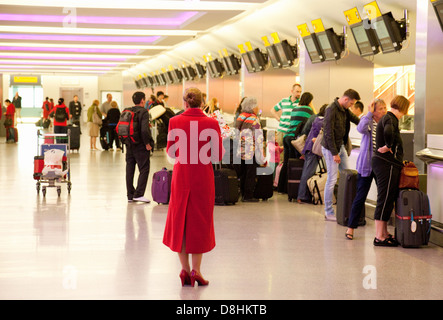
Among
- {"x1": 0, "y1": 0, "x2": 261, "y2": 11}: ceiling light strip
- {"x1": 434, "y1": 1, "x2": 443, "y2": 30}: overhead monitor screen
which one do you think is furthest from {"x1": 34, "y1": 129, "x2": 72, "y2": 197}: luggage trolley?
{"x1": 434, "y1": 1, "x2": 443, "y2": 30}: overhead monitor screen

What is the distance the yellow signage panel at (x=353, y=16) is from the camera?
401 inches

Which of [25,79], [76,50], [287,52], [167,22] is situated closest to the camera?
[287,52]

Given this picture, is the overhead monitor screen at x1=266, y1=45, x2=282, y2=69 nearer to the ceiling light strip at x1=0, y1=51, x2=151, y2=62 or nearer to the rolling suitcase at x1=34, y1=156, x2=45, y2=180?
the rolling suitcase at x1=34, y1=156, x2=45, y2=180

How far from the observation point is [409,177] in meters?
6.76

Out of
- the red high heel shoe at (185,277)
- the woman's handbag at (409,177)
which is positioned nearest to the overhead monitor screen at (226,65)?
the woman's handbag at (409,177)

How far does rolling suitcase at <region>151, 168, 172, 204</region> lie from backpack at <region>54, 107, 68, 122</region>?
1010 cm

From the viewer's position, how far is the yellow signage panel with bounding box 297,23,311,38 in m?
12.3

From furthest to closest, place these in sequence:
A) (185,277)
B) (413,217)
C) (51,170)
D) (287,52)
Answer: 1. (287,52)
2. (51,170)
3. (413,217)
4. (185,277)

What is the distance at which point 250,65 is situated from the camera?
17.1 meters

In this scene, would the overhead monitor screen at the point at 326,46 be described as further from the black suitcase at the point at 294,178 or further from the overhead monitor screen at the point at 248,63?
the overhead monitor screen at the point at 248,63

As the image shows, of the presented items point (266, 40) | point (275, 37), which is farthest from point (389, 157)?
point (266, 40)

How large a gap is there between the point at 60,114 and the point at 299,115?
405 inches

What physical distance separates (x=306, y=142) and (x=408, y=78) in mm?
2579

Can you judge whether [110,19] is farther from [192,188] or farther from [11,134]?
[11,134]
